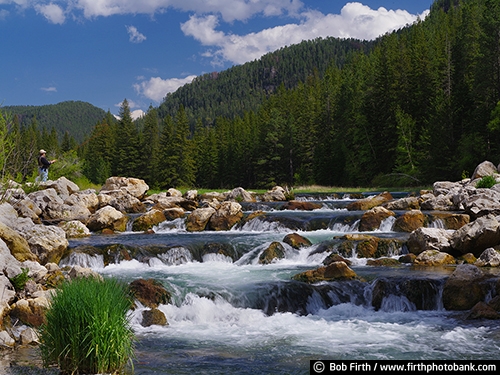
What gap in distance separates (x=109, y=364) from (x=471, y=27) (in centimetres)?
6167

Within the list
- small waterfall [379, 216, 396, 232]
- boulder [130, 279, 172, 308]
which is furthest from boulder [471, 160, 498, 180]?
boulder [130, 279, 172, 308]

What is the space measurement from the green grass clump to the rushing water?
1.20 meters

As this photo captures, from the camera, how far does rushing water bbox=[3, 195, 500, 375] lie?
869 cm

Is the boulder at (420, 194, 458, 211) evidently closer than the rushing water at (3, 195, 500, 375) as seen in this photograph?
No

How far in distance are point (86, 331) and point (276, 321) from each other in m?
5.74

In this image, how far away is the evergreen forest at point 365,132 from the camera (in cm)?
4591

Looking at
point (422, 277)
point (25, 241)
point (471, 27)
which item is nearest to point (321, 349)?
point (422, 277)

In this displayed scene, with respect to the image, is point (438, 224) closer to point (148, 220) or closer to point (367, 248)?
point (367, 248)

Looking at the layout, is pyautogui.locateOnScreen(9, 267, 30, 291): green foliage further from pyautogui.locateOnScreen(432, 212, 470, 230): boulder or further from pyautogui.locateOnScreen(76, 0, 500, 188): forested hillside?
pyautogui.locateOnScreen(76, 0, 500, 188): forested hillside

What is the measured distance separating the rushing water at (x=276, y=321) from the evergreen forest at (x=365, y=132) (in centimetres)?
2084

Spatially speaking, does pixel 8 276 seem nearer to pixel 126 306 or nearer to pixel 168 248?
pixel 126 306

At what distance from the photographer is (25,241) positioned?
47.7 ft

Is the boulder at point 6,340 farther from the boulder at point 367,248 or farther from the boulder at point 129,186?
the boulder at point 129,186

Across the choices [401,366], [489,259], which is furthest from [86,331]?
[489,259]
